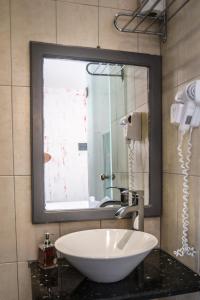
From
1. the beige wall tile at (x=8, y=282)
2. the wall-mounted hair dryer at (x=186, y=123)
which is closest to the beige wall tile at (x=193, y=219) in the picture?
the wall-mounted hair dryer at (x=186, y=123)

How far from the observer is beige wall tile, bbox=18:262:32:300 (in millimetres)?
1200

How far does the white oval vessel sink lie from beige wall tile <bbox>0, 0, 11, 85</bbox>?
0.78m

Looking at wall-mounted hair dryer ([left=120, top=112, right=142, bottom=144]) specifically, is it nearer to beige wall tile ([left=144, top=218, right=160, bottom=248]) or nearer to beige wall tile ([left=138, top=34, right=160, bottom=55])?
beige wall tile ([left=138, top=34, right=160, bottom=55])

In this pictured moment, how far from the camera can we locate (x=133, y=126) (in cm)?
142

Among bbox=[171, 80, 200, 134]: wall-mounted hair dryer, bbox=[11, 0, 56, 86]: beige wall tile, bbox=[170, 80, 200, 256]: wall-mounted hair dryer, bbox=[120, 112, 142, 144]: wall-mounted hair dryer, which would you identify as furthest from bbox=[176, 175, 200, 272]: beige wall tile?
bbox=[11, 0, 56, 86]: beige wall tile

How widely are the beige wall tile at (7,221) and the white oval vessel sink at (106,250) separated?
0.90 ft

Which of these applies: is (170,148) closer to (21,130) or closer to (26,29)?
(21,130)

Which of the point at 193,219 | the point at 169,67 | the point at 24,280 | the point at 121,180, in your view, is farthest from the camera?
the point at 121,180

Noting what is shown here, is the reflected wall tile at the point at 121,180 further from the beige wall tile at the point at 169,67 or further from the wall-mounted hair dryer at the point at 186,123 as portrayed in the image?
the beige wall tile at the point at 169,67

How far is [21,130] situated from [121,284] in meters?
0.79

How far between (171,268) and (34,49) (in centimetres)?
118

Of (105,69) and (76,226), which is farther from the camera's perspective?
(105,69)

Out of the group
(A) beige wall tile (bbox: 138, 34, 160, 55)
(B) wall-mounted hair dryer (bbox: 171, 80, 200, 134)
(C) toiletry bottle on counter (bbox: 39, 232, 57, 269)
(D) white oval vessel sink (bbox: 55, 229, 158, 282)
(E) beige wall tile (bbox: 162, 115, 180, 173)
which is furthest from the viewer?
(A) beige wall tile (bbox: 138, 34, 160, 55)

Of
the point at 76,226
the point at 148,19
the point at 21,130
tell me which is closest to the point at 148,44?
the point at 148,19
